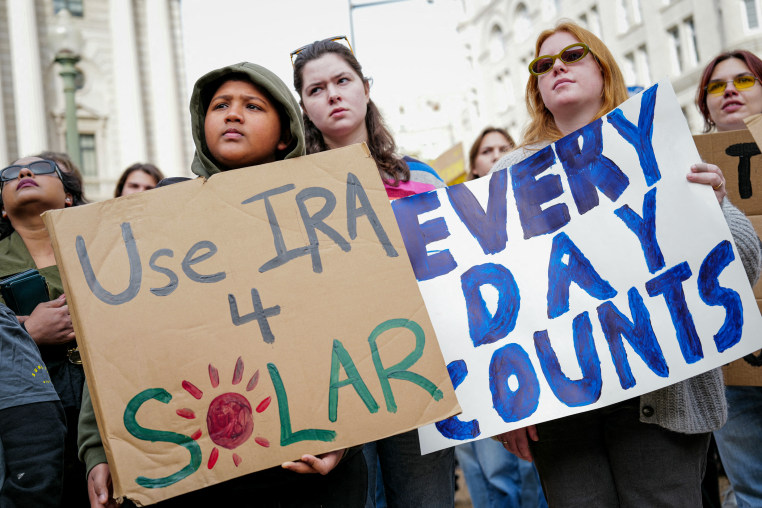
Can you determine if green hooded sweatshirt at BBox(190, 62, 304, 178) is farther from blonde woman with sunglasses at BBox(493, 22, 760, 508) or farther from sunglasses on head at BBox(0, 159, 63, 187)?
sunglasses on head at BBox(0, 159, 63, 187)

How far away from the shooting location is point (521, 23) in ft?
108

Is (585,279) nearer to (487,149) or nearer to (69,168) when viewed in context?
(69,168)

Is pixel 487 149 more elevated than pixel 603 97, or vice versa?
pixel 487 149

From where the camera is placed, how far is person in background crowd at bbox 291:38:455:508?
2.25 metres

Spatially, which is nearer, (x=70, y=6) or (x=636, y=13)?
(x=636, y=13)

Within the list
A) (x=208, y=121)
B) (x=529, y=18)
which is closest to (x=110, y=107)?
(x=529, y=18)

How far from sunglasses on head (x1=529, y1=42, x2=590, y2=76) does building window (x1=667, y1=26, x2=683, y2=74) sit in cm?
2308

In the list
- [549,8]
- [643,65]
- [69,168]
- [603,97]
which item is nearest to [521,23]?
[549,8]

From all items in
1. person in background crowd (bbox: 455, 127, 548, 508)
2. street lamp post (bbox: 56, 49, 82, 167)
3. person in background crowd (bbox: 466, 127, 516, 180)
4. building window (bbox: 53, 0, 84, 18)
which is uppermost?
building window (bbox: 53, 0, 84, 18)

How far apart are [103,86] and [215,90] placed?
26.3m

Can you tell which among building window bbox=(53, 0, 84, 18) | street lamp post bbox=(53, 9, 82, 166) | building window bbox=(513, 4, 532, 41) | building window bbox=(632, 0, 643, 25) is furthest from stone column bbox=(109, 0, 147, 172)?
street lamp post bbox=(53, 9, 82, 166)

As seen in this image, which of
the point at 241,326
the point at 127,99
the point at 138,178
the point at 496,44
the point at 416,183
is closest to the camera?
the point at 241,326

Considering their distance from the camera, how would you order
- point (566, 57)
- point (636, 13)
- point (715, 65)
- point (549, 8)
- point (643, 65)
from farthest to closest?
point (549, 8) < point (643, 65) < point (636, 13) < point (715, 65) < point (566, 57)

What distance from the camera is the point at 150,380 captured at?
1538mm
